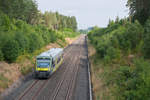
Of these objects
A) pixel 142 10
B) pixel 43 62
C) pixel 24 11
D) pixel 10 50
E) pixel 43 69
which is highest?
pixel 24 11

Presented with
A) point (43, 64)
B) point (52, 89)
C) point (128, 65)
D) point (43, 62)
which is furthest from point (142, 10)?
point (52, 89)

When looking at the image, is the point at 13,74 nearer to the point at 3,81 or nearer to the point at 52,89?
the point at 3,81

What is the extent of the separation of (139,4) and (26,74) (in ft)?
105

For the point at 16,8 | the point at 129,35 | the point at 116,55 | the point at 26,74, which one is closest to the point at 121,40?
the point at 129,35

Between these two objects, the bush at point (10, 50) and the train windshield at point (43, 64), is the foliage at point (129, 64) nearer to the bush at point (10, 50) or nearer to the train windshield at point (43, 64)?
the train windshield at point (43, 64)

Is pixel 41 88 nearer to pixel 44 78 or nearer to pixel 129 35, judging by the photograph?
pixel 44 78

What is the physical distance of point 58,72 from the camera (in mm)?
25391

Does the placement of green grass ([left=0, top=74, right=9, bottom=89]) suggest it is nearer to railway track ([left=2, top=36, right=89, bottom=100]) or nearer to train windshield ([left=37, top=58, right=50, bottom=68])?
railway track ([left=2, top=36, right=89, bottom=100])

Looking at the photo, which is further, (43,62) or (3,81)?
(43,62)

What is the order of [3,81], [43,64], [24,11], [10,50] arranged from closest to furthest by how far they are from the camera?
1. [3,81]
2. [43,64]
3. [10,50]
4. [24,11]

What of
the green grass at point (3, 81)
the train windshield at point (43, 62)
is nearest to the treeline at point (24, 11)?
the train windshield at point (43, 62)

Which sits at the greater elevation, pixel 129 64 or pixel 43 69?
pixel 129 64

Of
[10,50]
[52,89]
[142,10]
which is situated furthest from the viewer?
[142,10]

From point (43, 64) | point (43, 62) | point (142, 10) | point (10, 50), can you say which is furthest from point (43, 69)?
point (142, 10)
